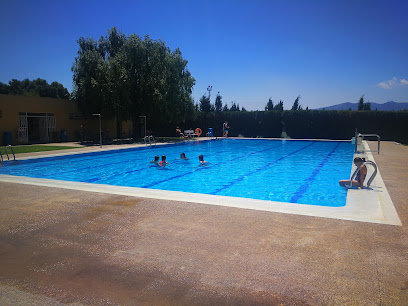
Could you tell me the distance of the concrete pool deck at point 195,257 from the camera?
7.90ft

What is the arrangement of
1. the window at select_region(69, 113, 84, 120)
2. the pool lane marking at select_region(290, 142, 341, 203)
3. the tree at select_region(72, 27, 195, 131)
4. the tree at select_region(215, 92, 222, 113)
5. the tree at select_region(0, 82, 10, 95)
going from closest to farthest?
1. the pool lane marking at select_region(290, 142, 341, 203)
2. the tree at select_region(72, 27, 195, 131)
3. the window at select_region(69, 113, 84, 120)
4. the tree at select_region(215, 92, 222, 113)
5. the tree at select_region(0, 82, 10, 95)

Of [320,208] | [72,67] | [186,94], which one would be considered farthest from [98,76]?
[320,208]

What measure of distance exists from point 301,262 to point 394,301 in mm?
827

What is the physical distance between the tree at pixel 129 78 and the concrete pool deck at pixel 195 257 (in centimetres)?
1787

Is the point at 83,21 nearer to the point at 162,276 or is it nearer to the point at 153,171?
the point at 153,171

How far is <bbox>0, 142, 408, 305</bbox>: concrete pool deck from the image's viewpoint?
2.41 meters

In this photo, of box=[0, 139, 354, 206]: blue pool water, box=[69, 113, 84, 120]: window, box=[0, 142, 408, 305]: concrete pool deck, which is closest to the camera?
box=[0, 142, 408, 305]: concrete pool deck

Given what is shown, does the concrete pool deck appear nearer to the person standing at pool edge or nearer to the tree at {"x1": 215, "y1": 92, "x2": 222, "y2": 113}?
the person standing at pool edge

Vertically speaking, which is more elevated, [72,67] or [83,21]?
[83,21]

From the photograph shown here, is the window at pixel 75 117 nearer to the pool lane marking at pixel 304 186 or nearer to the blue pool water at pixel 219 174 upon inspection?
the blue pool water at pixel 219 174

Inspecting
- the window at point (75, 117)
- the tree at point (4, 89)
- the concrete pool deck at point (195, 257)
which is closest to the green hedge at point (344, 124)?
the window at point (75, 117)

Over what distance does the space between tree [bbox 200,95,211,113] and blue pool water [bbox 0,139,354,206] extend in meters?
19.3

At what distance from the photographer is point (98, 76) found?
2128cm

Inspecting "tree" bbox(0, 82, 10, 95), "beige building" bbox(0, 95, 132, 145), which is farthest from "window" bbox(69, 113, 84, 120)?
"tree" bbox(0, 82, 10, 95)
